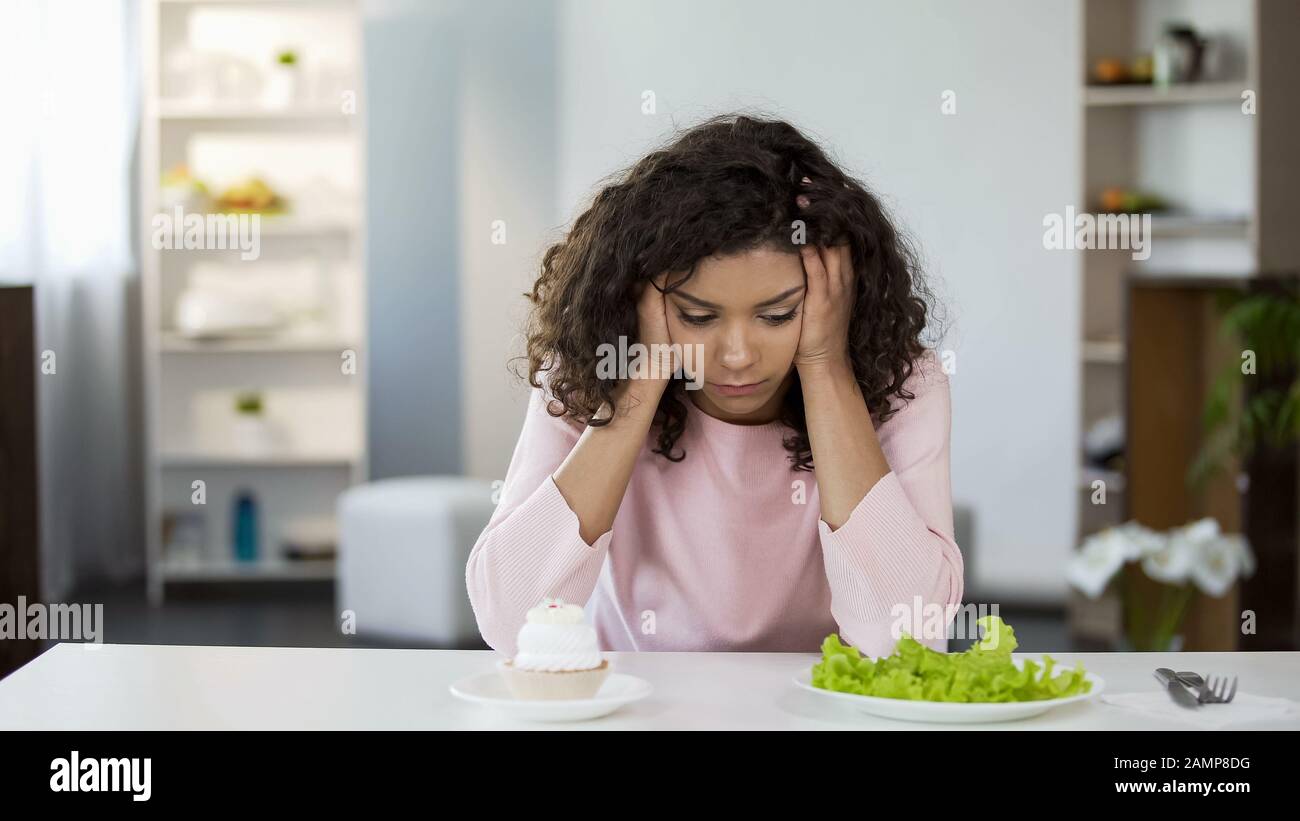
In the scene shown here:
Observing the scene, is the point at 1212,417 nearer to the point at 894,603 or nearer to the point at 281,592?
the point at 894,603

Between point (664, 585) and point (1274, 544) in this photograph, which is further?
point (1274, 544)

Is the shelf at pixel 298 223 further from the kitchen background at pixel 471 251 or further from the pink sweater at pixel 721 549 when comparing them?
the pink sweater at pixel 721 549

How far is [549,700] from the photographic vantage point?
1089 mm

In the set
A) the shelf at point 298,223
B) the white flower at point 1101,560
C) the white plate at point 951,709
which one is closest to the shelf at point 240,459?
the shelf at point 298,223

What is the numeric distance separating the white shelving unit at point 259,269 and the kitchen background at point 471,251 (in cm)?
1

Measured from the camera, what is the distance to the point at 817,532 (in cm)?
154

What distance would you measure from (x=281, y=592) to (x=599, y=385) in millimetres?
3739

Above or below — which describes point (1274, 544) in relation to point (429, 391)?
below

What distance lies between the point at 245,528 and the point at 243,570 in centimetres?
14

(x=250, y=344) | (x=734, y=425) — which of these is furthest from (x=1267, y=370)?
(x=250, y=344)

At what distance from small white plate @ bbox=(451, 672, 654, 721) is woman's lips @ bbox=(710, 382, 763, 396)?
36cm

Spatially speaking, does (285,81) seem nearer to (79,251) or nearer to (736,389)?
(79,251)

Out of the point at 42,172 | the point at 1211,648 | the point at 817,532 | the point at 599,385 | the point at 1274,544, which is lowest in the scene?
the point at 1211,648
